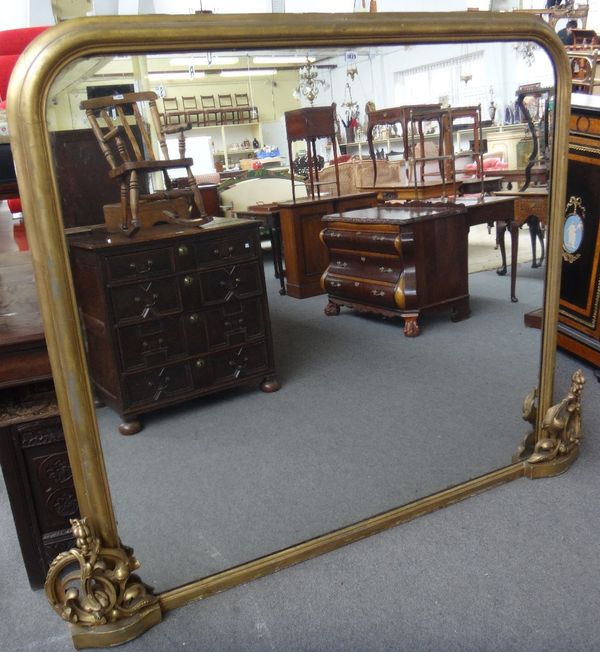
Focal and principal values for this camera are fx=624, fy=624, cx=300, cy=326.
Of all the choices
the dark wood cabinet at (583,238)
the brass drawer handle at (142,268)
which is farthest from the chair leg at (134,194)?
the dark wood cabinet at (583,238)

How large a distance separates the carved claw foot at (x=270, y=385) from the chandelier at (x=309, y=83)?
73 cm

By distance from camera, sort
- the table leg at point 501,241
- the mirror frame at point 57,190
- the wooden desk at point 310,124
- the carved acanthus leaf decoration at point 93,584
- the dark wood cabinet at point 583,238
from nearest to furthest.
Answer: the mirror frame at point 57,190 → the carved acanthus leaf decoration at point 93,584 → the wooden desk at point 310,124 → the table leg at point 501,241 → the dark wood cabinet at point 583,238

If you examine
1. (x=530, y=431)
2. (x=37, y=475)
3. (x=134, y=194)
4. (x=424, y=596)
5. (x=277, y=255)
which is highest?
(x=134, y=194)

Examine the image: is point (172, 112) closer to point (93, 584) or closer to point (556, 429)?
point (93, 584)

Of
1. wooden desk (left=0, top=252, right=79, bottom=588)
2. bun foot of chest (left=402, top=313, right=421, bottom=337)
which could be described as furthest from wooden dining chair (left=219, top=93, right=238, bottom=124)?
bun foot of chest (left=402, top=313, right=421, bottom=337)

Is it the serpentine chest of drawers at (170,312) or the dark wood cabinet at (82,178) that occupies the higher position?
the dark wood cabinet at (82,178)

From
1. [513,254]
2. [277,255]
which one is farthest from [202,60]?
[513,254]

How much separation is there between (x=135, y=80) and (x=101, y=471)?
32.4 inches

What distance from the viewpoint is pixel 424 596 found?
145cm

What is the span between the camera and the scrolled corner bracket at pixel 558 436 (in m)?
1.81

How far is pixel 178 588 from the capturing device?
147 cm

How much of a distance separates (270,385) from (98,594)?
66 centimetres

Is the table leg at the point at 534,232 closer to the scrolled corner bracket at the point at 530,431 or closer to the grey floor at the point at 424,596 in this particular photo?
the scrolled corner bracket at the point at 530,431

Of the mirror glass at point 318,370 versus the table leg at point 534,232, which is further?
the table leg at point 534,232
